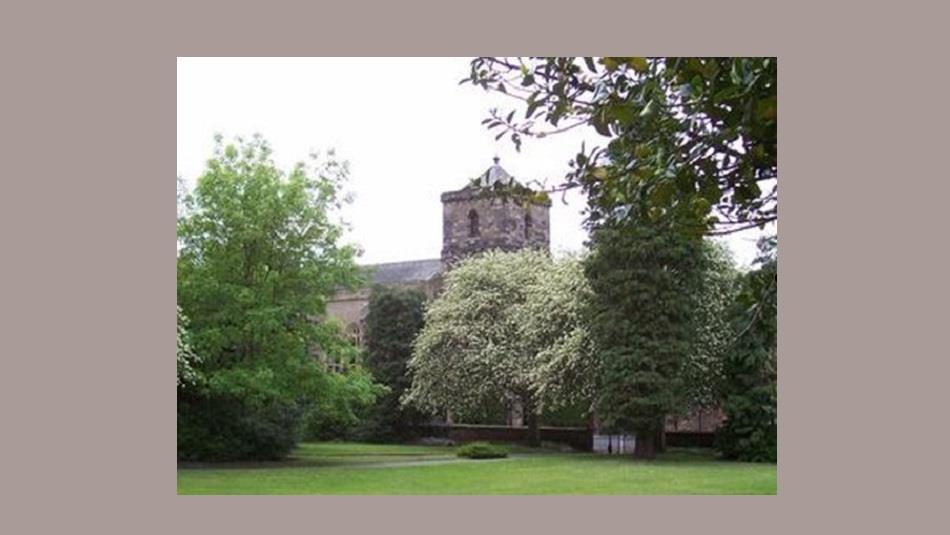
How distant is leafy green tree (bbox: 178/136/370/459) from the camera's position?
24.7m

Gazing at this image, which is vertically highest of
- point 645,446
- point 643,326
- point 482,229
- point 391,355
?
point 482,229

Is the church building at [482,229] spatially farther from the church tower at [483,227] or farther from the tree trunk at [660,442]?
the tree trunk at [660,442]

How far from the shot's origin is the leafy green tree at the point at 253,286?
80.9 ft

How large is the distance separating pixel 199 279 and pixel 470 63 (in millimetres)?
18988

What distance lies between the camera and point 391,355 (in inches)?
1662

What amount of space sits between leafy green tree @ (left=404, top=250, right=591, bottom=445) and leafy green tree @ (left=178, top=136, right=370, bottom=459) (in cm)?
813

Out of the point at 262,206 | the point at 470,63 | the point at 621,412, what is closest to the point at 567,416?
the point at 621,412

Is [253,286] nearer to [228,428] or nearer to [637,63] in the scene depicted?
[228,428]

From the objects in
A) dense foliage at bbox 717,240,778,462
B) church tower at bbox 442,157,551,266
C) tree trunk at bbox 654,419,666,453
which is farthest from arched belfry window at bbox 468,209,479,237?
dense foliage at bbox 717,240,778,462

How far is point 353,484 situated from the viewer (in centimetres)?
2111

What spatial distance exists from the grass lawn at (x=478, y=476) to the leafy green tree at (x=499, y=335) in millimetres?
3891

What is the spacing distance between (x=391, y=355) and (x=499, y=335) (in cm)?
680

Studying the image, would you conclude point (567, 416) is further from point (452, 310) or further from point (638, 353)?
point (638, 353)

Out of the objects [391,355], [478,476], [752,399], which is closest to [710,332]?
[752,399]
